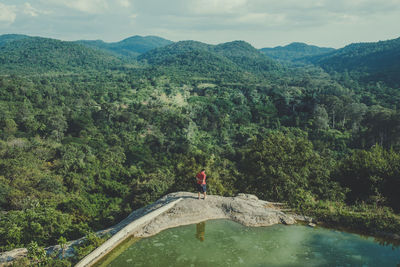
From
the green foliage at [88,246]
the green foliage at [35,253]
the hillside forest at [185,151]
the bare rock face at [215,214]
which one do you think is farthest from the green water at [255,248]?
the green foliage at [35,253]

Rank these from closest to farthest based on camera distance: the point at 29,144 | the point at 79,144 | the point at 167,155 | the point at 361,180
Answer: the point at 361,180 → the point at 29,144 → the point at 79,144 → the point at 167,155

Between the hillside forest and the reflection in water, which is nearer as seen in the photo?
the reflection in water

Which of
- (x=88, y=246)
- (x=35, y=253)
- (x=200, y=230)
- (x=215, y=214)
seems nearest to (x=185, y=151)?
(x=215, y=214)

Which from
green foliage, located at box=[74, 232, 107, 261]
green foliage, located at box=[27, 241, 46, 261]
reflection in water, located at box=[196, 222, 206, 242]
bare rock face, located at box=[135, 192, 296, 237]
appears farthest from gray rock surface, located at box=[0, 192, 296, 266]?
green foliage, located at box=[27, 241, 46, 261]

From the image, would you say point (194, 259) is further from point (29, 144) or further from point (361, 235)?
point (29, 144)

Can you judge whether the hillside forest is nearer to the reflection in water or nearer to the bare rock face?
the bare rock face

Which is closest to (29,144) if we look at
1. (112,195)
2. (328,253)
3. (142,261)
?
(112,195)

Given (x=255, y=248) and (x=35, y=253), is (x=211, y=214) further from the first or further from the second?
(x=35, y=253)
